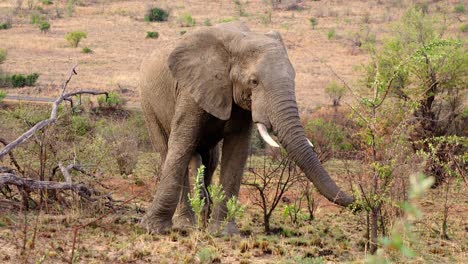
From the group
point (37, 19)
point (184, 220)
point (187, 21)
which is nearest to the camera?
point (184, 220)

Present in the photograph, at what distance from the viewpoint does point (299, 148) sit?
6.40 meters

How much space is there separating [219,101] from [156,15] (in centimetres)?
3674

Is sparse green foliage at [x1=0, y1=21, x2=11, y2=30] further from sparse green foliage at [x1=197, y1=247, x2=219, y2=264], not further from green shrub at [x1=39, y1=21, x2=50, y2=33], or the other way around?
sparse green foliage at [x1=197, y1=247, x2=219, y2=264]

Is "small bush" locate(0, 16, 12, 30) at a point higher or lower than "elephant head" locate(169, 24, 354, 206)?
higher

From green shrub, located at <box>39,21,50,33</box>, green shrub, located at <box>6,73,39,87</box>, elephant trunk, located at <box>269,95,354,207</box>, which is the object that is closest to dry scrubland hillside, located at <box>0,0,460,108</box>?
green shrub, located at <box>6,73,39,87</box>

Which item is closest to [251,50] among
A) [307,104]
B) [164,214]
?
[164,214]

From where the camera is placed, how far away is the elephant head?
252 inches

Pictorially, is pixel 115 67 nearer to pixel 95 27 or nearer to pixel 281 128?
pixel 95 27

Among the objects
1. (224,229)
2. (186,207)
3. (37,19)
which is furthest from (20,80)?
(224,229)

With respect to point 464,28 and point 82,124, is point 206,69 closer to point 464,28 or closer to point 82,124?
point 82,124

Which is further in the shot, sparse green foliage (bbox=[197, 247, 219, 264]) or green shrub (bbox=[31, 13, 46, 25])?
green shrub (bbox=[31, 13, 46, 25])

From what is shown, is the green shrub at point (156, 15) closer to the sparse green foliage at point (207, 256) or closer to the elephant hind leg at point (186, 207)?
the elephant hind leg at point (186, 207)

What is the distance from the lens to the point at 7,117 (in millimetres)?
13742

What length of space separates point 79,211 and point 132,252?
69.0 inches
